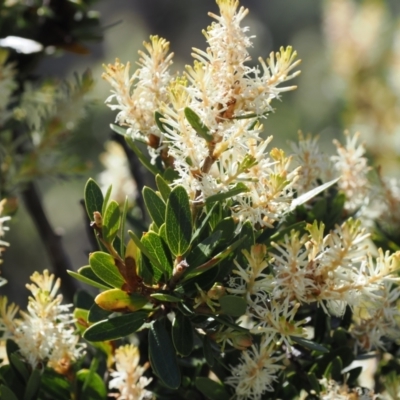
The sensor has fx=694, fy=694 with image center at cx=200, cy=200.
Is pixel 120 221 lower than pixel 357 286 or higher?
higher

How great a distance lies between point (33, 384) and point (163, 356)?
141 mm

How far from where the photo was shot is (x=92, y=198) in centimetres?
61

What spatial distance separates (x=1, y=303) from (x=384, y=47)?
1.97m

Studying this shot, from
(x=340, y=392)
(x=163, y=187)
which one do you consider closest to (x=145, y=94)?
(x=163, y=187)

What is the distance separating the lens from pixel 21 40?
1.06 metres

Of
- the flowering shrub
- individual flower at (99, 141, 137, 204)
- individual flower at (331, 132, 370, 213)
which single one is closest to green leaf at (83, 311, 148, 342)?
the flowering shrub

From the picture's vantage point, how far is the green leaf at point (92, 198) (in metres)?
0.61

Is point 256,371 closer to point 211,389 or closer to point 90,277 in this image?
point 211,389

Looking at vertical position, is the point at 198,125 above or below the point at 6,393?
above

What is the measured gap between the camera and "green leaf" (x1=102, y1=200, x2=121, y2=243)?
0.59 meters

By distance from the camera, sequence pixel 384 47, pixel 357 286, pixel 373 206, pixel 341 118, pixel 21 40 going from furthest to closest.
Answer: pixel 384 47
pixel 341 118
pixel 21 40
pixel 373 206
pixel 357 286

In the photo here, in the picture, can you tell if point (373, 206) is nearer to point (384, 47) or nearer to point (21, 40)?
point (21, 40)

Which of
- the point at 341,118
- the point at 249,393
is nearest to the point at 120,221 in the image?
the point at 249,393

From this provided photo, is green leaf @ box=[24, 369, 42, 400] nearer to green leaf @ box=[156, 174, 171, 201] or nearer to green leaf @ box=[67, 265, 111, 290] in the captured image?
green leaf @ box=[67, 265, 111, 290]
